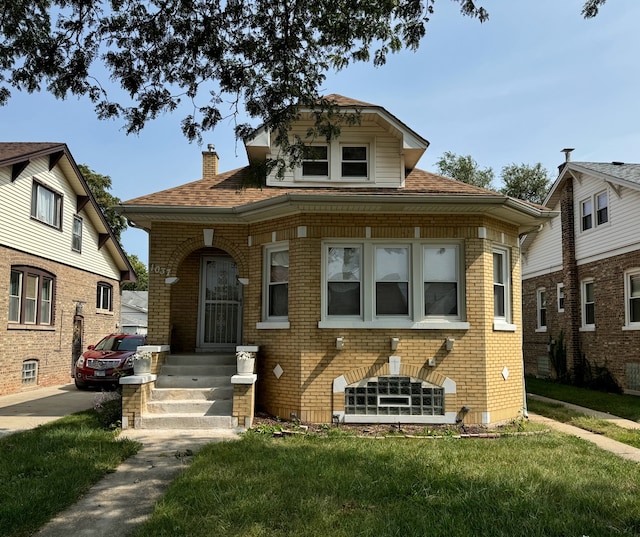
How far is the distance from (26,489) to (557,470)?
18.5 feet

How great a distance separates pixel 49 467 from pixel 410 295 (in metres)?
6.04

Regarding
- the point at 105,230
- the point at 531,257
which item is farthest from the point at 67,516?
the point at 531,257

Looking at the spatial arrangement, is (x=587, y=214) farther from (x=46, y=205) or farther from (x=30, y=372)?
(x=30, y=372)

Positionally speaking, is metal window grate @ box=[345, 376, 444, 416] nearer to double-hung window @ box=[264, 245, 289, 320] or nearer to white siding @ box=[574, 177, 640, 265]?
double-hung window @ box=[264, 245, 289, 320]

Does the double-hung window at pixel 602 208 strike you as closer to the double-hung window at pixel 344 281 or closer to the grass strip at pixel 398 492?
the double-hung window at pixel 344 281

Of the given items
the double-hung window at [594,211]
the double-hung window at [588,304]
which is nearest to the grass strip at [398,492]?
the double-hung window at [588,304]

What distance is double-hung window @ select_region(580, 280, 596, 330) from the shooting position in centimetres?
1752

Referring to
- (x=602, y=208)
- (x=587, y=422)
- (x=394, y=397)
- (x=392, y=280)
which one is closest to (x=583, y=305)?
(x=602, y=208)

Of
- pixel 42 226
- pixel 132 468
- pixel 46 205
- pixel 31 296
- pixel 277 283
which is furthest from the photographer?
pixel 46 205

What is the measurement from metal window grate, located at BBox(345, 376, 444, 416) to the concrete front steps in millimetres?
2100

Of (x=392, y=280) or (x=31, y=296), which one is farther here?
(x=31, y=296)

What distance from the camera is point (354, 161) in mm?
11195

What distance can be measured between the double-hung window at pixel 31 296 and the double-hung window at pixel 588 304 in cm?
1719

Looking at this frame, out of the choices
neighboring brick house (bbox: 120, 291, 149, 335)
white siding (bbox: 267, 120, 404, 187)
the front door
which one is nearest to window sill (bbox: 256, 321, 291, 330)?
the front door
